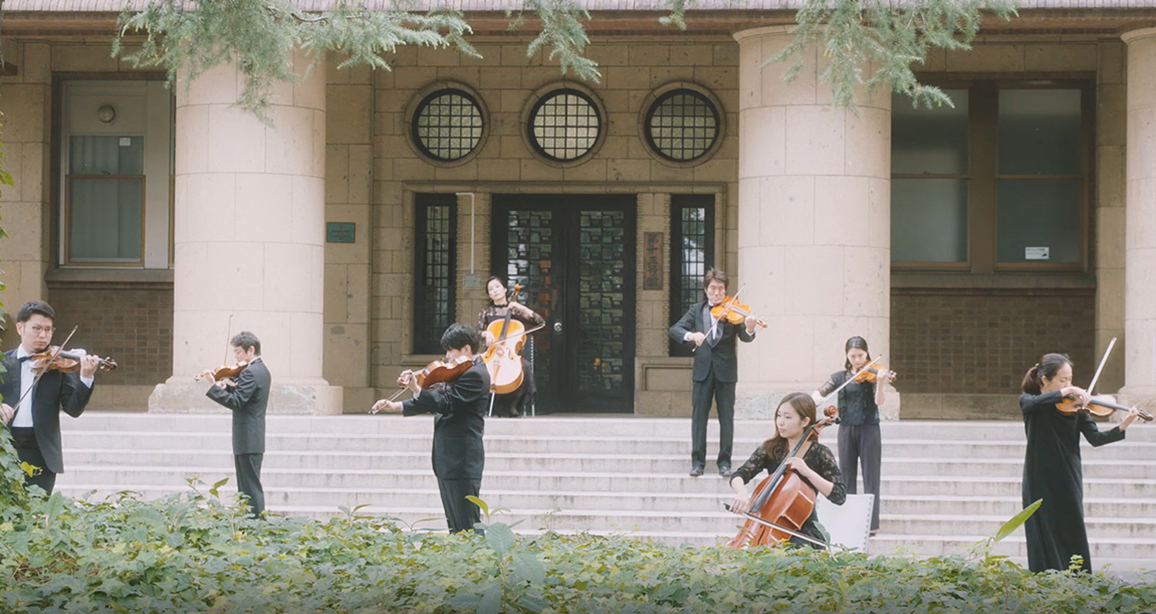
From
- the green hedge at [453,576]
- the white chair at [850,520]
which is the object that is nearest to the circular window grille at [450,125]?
the white chair at [850,520]

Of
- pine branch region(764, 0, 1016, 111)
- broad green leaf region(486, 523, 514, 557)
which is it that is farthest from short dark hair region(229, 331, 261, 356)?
broad green leaf region(486, 523, 514, 557)

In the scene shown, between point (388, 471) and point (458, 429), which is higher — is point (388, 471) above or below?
below

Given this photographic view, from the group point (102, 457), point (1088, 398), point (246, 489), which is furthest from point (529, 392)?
point (1088, 398)

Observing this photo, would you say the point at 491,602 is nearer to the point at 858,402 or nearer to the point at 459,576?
the point at 459,576

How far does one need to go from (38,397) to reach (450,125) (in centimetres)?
1150

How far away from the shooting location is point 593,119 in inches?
807

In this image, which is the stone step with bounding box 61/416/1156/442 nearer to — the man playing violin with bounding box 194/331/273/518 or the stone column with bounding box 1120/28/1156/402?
the stone column with bounding box 1120/28/1156/402

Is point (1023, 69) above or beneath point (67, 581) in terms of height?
above

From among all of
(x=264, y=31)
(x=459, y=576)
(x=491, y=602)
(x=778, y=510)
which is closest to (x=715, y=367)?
(x=264, y=31)

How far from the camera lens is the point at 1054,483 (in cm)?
878

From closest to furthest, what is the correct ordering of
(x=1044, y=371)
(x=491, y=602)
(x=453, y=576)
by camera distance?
(x=491, y=602), (x=453, y=576), (x=1044, y=371)

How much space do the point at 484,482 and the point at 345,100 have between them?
26.1ft

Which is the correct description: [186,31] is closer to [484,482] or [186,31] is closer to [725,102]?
[484,482]

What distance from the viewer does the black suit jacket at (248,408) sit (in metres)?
11.1
